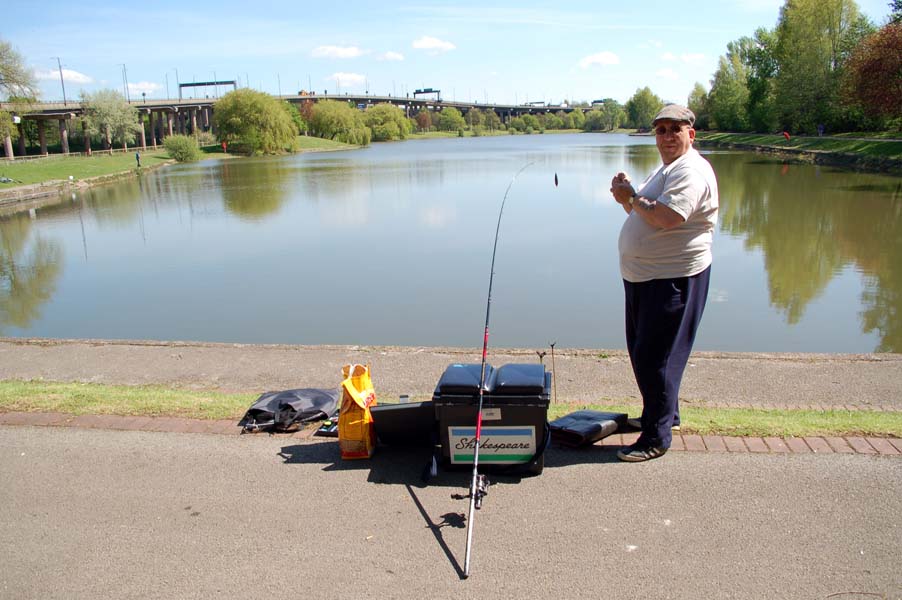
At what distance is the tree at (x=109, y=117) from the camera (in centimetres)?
7100

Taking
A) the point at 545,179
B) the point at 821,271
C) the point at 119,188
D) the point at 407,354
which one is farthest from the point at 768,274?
the point at 119,188

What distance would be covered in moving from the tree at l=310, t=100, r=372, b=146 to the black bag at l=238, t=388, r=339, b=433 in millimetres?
99165

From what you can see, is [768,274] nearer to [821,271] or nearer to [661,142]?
[821,271]

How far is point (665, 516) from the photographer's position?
3.50 meters

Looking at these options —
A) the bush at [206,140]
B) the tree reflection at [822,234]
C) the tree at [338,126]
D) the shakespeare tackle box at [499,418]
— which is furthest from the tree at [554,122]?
the shakespeare tackle box at [499,418]

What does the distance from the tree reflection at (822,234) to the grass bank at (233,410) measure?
16.5 feet

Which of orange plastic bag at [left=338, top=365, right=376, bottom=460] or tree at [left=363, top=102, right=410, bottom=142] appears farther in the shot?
tree at [left=363, top=102, right=410, bottom=142]

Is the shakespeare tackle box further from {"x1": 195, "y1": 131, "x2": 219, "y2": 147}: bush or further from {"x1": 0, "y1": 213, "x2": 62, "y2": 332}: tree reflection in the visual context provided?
{"x1": 195, "y1": 131, "x2": 219, "y2": 147}: bush

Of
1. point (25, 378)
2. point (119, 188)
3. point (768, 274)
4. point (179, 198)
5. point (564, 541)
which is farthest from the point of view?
point (119, 188)

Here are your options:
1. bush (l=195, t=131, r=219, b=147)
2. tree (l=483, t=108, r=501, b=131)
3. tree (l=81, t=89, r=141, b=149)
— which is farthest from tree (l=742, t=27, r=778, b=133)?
tree (l=483, t=108, r=501, b=131)

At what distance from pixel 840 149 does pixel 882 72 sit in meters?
5.48

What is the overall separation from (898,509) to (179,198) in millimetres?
31710

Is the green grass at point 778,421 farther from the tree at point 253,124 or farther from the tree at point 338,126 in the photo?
the tree at point 338,126

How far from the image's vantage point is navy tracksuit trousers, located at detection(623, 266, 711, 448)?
394 cm
